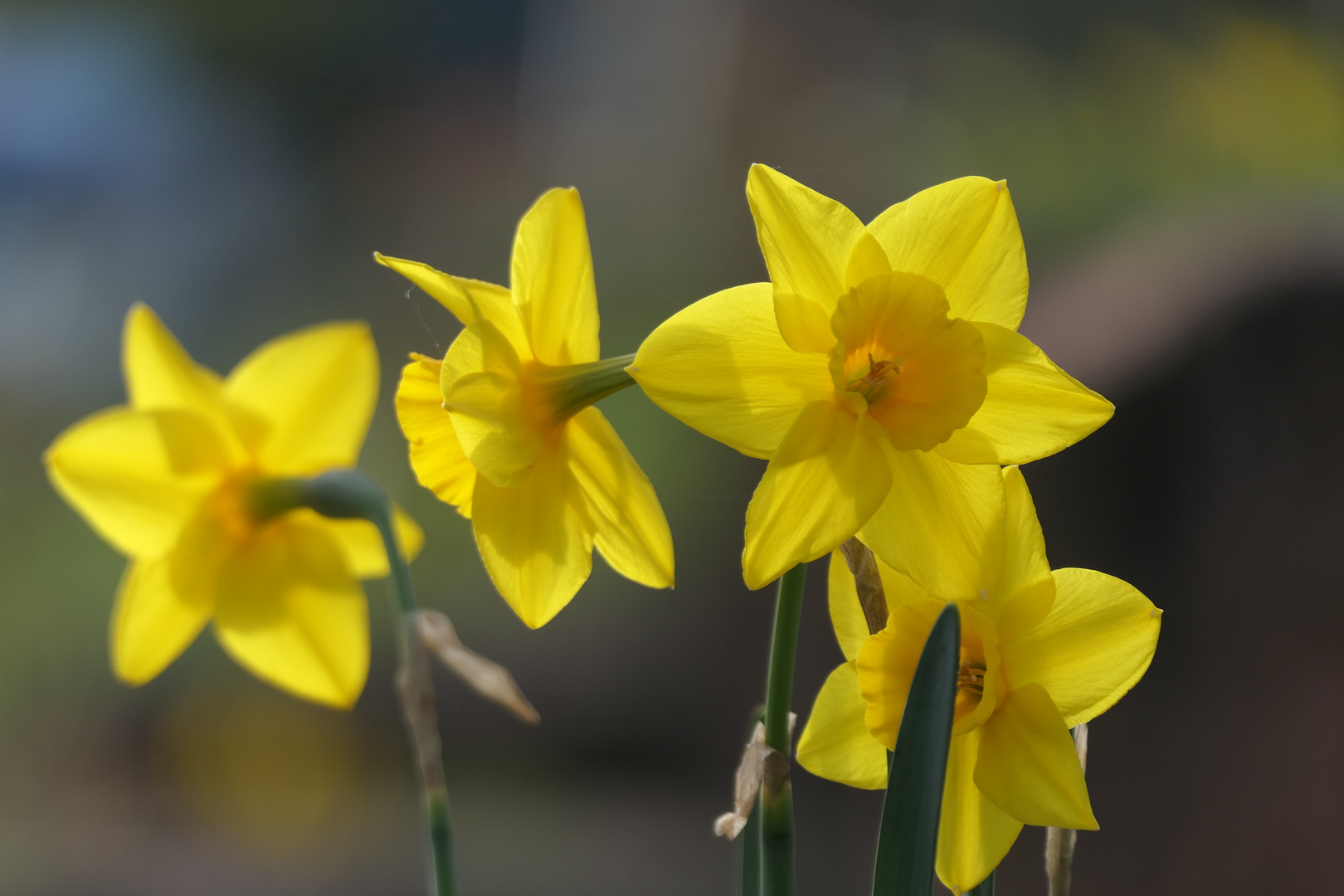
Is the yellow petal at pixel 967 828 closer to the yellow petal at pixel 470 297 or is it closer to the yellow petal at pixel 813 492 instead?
the yellow petal at pixel 813 492

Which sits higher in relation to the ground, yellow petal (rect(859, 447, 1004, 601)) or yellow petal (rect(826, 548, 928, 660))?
yellow petal (rect(859, 447, 1004, 601))

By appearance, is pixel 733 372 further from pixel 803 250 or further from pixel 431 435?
pixel 431 435

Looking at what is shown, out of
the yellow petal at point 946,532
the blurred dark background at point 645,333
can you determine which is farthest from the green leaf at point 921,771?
the blurred dark background at point 645,333

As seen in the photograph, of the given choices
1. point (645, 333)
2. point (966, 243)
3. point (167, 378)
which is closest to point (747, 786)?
point (966, 243)

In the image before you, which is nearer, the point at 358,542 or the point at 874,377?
the point at 874,377

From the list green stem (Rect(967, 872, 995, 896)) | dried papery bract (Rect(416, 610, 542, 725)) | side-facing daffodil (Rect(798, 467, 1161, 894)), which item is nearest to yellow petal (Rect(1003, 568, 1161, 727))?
side-facing daffodil (Rect(798, 467, 1161, 894))

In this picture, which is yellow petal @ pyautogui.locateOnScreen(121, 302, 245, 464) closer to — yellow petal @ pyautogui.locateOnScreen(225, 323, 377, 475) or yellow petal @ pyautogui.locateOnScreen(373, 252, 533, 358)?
yellow petal @ pyautogui.locateOnScreen(225, 323, 377, 475)
